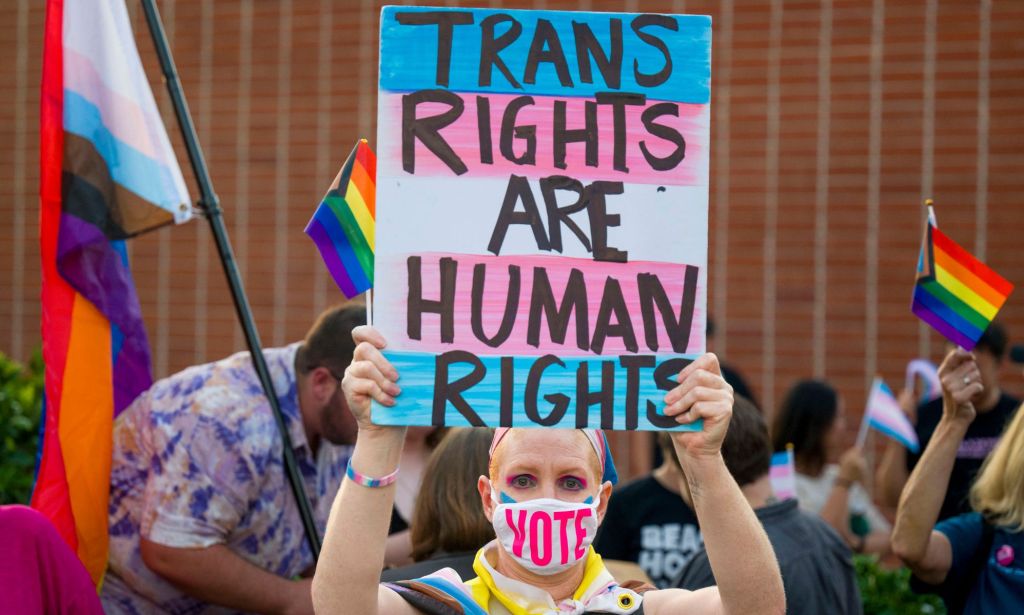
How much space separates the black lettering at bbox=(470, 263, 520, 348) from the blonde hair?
1907mm

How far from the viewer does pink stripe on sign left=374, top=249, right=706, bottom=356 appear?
2.36 m

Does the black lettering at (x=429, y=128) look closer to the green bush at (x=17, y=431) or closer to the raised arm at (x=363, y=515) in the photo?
the raised arm at (x=363, y=515)

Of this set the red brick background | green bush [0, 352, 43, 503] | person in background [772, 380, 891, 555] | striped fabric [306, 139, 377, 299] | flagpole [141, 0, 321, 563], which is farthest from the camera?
the red brick background

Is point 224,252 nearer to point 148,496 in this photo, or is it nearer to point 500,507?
point 148,496

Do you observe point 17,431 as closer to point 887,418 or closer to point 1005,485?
point 1005,485

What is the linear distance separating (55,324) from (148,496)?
559mm

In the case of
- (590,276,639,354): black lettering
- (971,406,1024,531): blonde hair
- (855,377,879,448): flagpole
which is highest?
(590,276,639,354): black lettering

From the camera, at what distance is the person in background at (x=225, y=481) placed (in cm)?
371

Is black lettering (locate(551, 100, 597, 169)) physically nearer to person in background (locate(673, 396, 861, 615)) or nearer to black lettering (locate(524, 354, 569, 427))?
black lettering (locate(524, 354, 569, 427))

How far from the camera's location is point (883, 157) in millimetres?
7094

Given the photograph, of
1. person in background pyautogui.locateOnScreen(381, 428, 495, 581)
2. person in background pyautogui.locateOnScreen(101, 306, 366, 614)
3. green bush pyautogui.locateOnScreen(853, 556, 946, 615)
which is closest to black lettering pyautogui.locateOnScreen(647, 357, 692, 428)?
person in background pyautogui.locateOnScreen(381, 428, 495, 581)

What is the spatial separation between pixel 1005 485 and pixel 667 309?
5.72ft

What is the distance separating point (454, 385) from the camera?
2.33 meters

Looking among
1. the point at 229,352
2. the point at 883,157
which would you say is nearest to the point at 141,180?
the point at 229,352
